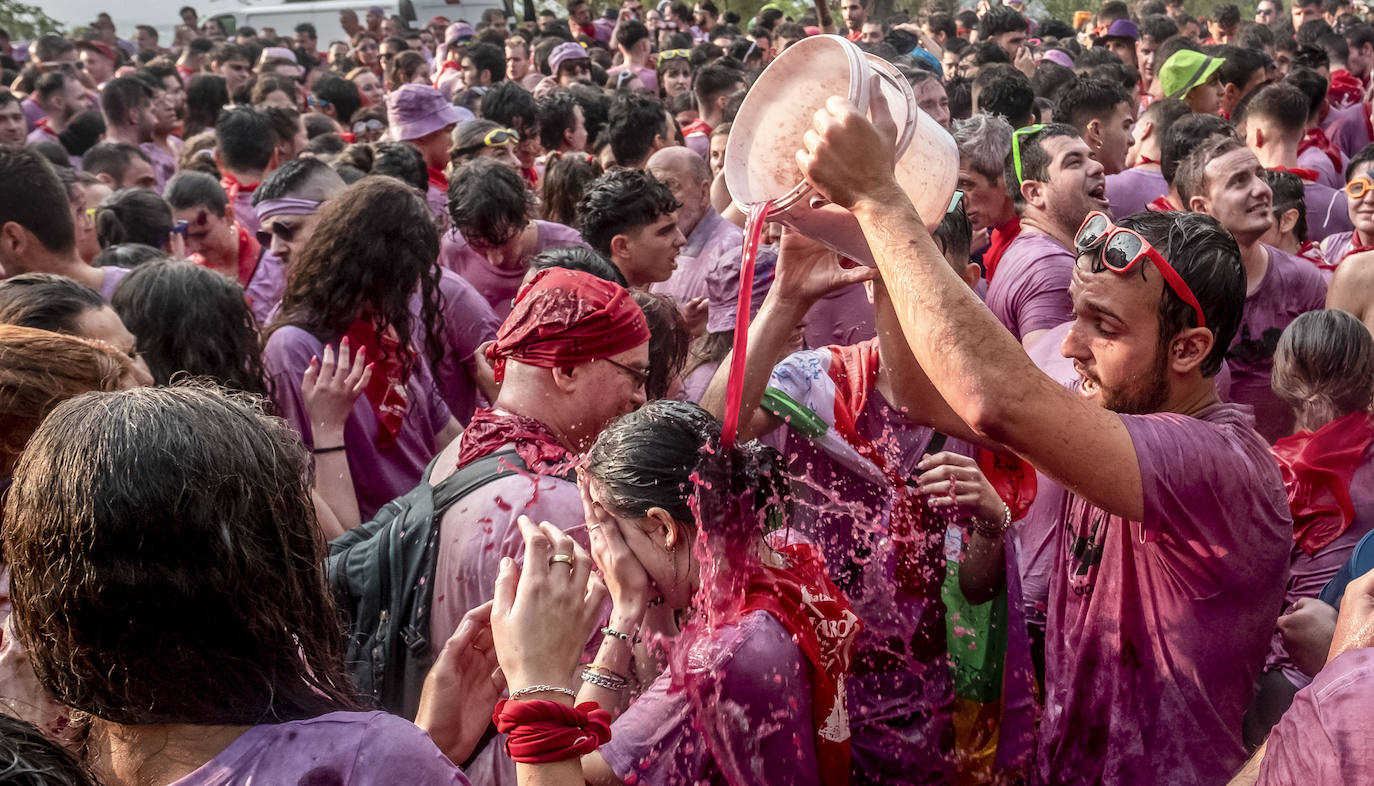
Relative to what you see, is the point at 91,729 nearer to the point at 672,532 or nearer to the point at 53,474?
the point at 53,474

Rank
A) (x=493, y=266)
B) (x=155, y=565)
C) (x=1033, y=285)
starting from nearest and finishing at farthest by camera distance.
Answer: (x=155, y=565) < (x=1033, y=285) < (x=493, y=266)

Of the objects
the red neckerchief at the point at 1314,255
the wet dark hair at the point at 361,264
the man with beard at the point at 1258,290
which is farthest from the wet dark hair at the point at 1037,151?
the wet dark hair at the point at 361,264

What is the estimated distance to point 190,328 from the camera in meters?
3.55

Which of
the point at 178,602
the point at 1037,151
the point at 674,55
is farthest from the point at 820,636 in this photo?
the point at 674,55

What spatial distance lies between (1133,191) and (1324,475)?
312 cm

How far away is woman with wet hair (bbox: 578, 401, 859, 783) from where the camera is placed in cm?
220

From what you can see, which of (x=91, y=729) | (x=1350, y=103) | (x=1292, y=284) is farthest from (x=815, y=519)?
(x=1350, y=103)

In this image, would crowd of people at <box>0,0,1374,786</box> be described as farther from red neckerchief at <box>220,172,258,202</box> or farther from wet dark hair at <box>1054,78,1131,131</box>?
red neckerchief at <box>220,172,258,202</box>

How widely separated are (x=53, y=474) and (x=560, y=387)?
4.97ft

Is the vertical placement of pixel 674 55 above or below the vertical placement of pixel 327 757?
below

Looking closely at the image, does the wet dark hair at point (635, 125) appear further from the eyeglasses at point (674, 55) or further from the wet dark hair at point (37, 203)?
the eyeglasses at point (674, 55)

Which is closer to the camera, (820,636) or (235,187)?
(820,636)

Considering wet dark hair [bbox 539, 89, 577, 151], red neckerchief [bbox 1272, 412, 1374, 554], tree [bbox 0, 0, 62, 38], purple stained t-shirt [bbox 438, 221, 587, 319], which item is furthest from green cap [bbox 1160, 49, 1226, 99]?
tree [bbox 0, 0, 62, 38]

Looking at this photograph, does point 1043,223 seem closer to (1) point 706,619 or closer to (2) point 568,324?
(2) point 568,324
